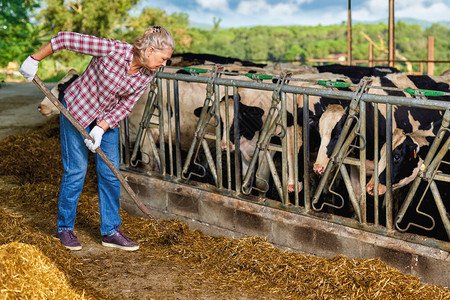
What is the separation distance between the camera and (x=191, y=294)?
11.7 feet

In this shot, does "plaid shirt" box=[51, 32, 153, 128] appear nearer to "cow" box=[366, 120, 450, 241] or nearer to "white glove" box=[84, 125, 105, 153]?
"white glove" box=[84, 125, 105, 153]

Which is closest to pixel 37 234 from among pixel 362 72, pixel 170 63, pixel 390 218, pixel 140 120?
pixel 140 120

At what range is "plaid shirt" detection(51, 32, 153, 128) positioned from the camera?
12.3 ft

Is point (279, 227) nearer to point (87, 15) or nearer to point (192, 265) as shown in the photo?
point (192, 265)

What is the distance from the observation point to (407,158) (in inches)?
164

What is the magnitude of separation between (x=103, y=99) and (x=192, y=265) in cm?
131

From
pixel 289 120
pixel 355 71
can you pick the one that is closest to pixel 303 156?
pixel 289 120

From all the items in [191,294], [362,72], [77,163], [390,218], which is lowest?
[191,294]

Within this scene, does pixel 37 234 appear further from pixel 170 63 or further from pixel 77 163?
pixel 170 63

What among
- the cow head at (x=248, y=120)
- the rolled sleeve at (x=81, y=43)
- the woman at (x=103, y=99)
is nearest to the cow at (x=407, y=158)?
the cow head at (x=248, y=120)

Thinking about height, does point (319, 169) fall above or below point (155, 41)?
below

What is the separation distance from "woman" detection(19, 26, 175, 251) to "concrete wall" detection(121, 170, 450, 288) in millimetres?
617

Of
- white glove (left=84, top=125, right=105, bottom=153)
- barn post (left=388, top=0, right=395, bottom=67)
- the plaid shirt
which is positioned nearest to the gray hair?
the plaid shirt

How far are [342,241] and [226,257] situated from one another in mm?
819
